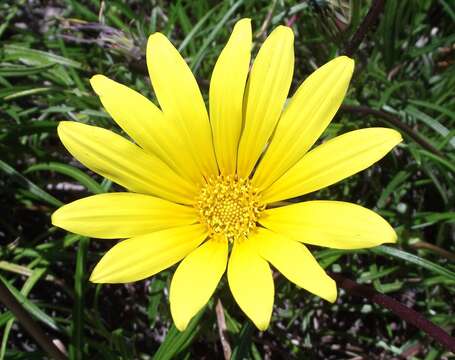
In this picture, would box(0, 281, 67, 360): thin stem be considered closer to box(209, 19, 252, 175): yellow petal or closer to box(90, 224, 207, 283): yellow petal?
box(90, 224, 207, 283): yellow petal

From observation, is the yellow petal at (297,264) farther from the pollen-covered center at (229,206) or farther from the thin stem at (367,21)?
the thin stem at (367,21)

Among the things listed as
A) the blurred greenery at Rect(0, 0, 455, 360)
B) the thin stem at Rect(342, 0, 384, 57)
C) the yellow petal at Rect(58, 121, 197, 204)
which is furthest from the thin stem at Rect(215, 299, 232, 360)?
the thin stem at Rect(342, 0, 384, 57)

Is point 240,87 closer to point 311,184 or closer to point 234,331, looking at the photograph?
point 311,184

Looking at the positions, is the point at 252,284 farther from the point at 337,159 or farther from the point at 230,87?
the point at 230,87

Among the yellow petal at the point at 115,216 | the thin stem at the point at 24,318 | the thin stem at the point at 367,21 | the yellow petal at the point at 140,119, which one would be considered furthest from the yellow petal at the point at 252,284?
the thin stem at the point at 367,21

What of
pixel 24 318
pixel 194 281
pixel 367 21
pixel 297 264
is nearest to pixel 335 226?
pixel 297 264

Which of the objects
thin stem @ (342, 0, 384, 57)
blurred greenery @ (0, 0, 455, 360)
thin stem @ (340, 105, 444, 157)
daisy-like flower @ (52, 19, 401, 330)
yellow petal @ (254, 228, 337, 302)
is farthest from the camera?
blurred greenery @ (0, 0, 455, 360)
